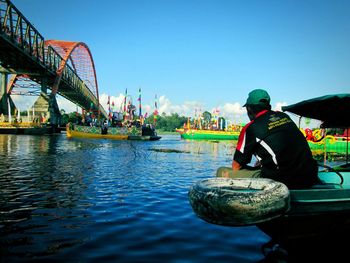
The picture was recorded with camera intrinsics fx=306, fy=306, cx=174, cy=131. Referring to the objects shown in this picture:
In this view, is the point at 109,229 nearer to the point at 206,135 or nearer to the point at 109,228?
the point at 109,228

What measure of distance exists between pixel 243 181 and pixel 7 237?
380 cm

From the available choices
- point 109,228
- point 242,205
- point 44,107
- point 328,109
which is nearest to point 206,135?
point 44,107

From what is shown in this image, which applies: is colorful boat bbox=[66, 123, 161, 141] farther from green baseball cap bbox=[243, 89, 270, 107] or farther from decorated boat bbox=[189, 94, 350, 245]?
decorated boat bbox=[189, 94, 350, 245]

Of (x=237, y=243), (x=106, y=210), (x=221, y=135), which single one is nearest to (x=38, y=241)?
(x=106, y=210)

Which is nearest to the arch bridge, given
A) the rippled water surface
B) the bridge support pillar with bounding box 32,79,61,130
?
the bridge support pillar with bounding box 32,79,61,130

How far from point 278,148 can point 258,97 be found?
850mm

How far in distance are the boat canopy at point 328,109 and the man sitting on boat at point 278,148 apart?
1.79 metres

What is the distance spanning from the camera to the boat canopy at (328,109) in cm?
575

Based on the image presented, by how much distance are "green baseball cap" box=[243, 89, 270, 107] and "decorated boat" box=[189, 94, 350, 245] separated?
115 cm

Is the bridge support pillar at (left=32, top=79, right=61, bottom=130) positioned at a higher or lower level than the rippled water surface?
higher

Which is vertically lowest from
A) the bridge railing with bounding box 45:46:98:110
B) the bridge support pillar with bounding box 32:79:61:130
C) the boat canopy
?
the boat canopy

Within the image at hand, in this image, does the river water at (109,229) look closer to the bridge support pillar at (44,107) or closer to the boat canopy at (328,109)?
the boat canopy at (328,109)

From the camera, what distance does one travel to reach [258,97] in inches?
178

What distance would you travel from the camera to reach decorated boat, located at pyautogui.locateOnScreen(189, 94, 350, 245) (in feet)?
12.1
